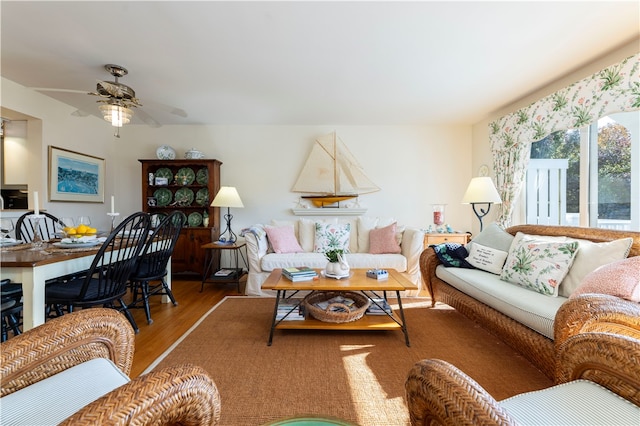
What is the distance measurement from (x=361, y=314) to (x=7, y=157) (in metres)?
5.18

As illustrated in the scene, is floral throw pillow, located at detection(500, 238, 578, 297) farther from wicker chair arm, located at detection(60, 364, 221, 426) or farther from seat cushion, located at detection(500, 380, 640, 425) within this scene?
wicker chair arm, located at detection(60, 364, 221, 426)

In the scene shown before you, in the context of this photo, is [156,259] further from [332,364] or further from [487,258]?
[487,258]

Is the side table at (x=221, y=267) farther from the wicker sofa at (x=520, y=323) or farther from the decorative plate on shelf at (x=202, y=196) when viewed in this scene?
the wicker sofa at (x=520, y=323)

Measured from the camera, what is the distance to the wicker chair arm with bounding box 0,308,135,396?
0.78m

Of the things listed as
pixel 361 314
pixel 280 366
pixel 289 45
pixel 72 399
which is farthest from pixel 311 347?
pixel 289 45

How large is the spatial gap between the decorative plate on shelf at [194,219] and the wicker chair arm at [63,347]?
326cm

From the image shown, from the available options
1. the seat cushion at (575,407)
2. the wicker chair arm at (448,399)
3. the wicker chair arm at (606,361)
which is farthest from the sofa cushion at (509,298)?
the wicker chair arm at (448,399)

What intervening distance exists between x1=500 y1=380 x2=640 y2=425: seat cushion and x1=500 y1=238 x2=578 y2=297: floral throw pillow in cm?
114

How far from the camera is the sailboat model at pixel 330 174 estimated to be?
414 centimetres

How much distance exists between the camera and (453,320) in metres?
2.41

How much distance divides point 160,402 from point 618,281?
1.95 meters

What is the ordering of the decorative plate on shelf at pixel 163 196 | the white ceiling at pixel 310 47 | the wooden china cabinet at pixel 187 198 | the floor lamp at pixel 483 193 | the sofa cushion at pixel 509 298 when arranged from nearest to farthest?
the sofa cushion at pixel 509 298 → the white ceiling at pixel 310 47 → the floor lamp at pixel 483 193 → the wooden china cabinet at pixel 187 198 → the decorative plate on shelf at pixel 163 196

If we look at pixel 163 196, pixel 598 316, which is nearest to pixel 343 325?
pixel 598 316

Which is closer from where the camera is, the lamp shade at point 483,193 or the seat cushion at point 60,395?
the seat cushion at point 60,395
